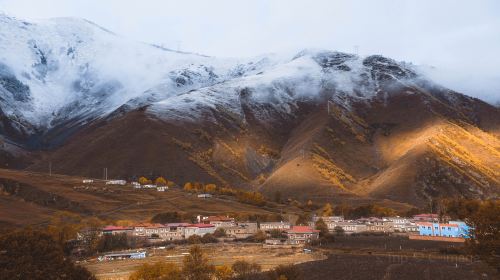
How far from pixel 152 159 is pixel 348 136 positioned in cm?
6485

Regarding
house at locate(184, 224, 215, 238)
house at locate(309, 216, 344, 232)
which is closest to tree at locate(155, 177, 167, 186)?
house at locate(309, 216, 344, 232)

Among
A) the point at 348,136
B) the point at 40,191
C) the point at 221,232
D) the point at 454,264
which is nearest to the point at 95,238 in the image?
the point at 221,232

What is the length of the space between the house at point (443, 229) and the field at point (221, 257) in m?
29.5

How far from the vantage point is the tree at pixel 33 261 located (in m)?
30.7

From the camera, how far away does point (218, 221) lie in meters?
113

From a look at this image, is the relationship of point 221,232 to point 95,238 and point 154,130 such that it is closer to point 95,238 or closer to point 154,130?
point 95,238

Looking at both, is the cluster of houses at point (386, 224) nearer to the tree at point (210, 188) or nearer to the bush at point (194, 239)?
the bush at point (194, 239)

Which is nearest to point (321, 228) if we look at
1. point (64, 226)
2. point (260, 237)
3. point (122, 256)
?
point (260, 237)

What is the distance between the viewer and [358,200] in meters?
145

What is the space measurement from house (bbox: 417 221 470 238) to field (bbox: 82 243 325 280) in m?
29.5

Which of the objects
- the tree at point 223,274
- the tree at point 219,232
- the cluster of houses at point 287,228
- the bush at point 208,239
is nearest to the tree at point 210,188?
the cluster of houses at point 287,228

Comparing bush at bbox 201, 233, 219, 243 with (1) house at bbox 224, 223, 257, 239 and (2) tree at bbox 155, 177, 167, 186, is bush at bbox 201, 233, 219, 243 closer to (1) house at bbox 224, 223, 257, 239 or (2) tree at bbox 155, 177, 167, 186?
(1) house at bbox 224, 223, 257, 239

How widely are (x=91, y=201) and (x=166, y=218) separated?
17.6 m

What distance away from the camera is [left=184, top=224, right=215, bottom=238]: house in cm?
10663
